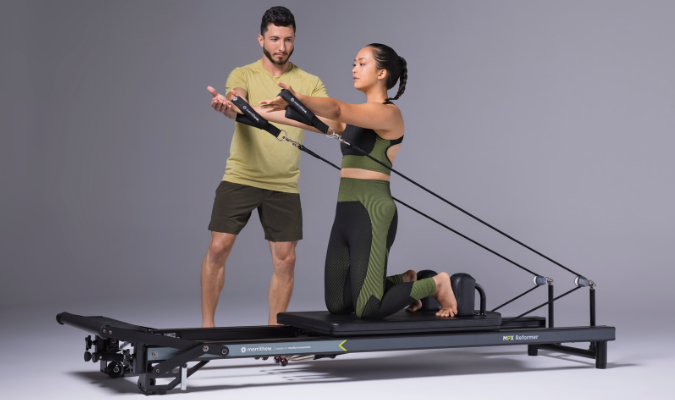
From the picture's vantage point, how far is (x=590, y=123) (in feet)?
23.2

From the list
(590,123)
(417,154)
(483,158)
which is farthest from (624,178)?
(417,154)

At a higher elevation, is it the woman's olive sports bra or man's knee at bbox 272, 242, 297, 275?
the woman's olive sports bra

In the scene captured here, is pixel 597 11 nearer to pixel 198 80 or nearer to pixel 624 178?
pixel 624 178

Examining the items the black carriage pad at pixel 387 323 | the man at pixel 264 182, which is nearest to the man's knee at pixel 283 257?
the man at pixel 264 182

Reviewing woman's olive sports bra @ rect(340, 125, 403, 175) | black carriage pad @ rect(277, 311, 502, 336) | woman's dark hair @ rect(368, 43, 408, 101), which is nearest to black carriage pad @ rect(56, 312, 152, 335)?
black carriage pad @ rect(277, 311, 502, 336)

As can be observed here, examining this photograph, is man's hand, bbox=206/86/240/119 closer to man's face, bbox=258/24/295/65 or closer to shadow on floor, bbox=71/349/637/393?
man's face, bbox=258/24/295/65

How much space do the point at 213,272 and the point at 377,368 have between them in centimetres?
106

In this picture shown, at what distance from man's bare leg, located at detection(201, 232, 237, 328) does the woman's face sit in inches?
45.2

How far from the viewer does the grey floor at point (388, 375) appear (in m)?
3.26

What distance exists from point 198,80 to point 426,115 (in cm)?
222

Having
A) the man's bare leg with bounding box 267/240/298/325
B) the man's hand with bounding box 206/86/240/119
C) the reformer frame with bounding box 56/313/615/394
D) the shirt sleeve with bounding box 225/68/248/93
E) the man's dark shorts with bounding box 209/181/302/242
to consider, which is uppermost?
the shirt sleeve with bounding box 225/68/248/93

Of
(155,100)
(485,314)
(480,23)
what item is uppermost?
(480,23)

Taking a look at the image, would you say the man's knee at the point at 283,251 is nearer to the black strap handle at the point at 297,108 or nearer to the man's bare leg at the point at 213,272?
the man's bare leg at the point at 213,272

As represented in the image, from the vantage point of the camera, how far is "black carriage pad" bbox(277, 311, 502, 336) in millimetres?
3396
